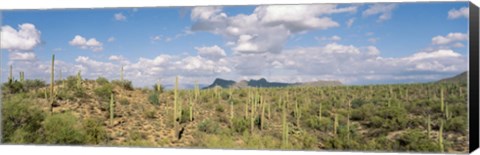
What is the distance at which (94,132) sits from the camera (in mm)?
15570

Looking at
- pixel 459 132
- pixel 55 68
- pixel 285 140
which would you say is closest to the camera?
pixel 459 132

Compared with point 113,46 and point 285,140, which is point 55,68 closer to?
point 113,46

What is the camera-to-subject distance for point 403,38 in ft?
46.3

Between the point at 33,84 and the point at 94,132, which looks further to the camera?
the point at 33,84

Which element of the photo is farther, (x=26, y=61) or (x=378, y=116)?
(x=26, y=61)

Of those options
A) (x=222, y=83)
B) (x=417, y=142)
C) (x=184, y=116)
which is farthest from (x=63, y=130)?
(x=417, y=142)

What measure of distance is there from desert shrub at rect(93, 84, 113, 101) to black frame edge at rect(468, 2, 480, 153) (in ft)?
21.7

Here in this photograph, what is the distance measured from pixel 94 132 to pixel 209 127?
2.17 metres

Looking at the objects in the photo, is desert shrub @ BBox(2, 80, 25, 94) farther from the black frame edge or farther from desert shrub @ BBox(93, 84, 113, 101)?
the black frame edge

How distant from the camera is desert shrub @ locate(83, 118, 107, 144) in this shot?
15539 millimetres

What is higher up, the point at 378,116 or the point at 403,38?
the point at 403,38

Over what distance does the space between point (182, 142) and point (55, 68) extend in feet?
9.34

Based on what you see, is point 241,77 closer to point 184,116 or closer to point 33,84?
point 184,116

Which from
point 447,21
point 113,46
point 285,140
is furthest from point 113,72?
A: point 447,21
